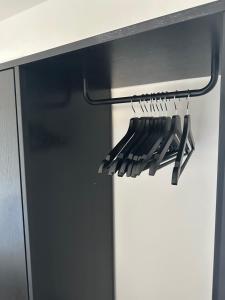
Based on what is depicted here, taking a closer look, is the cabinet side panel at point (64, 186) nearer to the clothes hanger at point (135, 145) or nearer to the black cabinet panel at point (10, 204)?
the black cabinet panel at point (10, 204)

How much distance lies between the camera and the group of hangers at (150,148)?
82 centimetres

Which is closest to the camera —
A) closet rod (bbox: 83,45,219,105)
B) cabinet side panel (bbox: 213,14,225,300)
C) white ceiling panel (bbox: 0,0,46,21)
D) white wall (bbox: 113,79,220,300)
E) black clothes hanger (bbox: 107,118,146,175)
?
cabinet side panel (bbox: 213,14,225,300)

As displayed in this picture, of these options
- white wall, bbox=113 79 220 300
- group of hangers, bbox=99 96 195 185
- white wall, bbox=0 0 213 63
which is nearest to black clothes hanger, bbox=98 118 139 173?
group of hangers, bbox=99 96 195 185

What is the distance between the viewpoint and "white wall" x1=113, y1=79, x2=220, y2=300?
108 centimetres

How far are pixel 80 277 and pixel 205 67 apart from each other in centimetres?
101

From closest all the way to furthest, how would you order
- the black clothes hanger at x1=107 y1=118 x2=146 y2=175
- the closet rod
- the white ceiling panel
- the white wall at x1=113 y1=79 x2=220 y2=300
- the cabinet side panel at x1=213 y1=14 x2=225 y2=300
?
→ the cabinet side panel at x1=213 y1=14 x2=225 y2=300 → the closet rod → the black clothes hanger at x1=107 y1=118 x2=146 y2=175 → the white wall at x1=113 y1=79 x2=220 y2=300 → the white ceiling panel

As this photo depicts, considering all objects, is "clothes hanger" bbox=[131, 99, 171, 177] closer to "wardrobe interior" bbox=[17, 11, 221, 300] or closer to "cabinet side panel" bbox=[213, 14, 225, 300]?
"wardrobe interior" bbox=[17, 11, 221, 300]

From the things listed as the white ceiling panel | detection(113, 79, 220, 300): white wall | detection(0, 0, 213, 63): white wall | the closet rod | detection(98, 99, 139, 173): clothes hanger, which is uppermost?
the white ceiling panel

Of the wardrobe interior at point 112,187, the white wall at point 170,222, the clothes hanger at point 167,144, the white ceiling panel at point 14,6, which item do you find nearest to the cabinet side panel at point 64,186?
the wardrobe interior at point 112,187

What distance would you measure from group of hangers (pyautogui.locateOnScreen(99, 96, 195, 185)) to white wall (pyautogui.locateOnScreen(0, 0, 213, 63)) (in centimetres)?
62

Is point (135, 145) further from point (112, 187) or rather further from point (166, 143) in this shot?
point (112, 187)

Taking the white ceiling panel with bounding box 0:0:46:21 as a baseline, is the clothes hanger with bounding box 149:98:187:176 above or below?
below

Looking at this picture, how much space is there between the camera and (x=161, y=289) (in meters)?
1.30

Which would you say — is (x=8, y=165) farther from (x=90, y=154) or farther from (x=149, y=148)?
(x=149, y=148)
